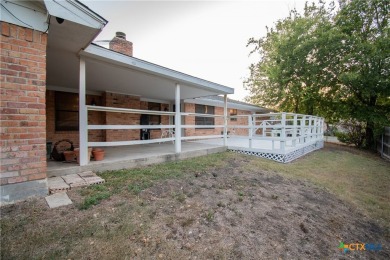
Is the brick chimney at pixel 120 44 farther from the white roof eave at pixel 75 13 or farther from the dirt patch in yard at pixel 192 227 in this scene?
the dirt patch in yard at pixel 192 227

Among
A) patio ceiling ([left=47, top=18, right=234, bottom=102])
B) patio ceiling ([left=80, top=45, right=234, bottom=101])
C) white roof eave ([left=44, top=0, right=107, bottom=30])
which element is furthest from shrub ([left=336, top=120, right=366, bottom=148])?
white roof eave ([left=44, top=0, right=107, bottom=30])

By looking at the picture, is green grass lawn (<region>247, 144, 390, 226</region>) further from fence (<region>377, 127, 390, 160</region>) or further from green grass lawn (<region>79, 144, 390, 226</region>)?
fence (<region>377, 127, 390, 160</region>)

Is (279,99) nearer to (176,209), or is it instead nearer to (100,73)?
(100,73)

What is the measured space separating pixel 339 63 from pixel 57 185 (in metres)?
15.5

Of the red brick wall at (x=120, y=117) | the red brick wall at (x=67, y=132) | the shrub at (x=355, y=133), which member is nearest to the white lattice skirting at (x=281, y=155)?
the red brick wall at (x=120, y=117)

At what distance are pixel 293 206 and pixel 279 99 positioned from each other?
13.1m

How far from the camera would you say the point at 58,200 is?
264 centimetres

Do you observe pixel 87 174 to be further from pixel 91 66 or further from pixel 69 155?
pixel 91 66

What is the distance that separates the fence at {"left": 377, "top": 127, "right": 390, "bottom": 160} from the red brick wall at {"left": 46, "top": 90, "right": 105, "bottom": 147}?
49.5 ft

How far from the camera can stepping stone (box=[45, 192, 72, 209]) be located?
8.26 feet

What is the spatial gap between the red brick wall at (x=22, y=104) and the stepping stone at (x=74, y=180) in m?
0.46

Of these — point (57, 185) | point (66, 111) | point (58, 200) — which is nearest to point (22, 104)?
point (57, 185)

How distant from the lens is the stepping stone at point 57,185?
9.51 feet

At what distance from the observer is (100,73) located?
17.1 ft
